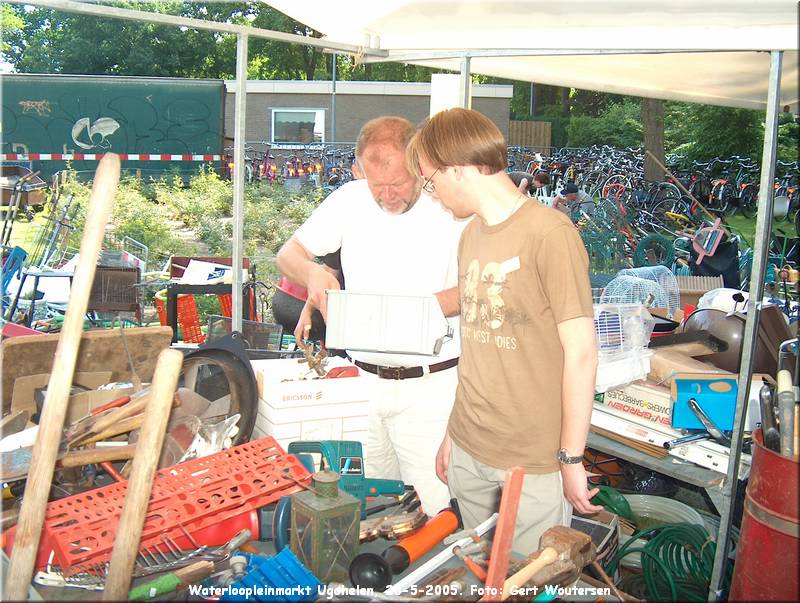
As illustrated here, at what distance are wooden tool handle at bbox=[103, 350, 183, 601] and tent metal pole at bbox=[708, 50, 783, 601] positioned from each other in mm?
2053

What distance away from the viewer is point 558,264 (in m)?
1.83

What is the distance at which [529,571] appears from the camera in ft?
5.10

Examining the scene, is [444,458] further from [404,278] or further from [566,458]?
[404,278]

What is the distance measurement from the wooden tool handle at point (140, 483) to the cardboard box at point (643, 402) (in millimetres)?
2437

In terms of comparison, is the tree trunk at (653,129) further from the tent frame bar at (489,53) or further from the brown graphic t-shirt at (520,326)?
the brown graphic t-shirt at (520,326)

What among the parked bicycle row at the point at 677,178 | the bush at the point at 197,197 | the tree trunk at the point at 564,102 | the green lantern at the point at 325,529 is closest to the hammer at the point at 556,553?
the green lantern at the point at 325,529

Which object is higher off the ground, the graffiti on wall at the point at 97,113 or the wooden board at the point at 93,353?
the graffiti on wall at the point at 97,113

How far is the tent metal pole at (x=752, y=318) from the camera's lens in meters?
2.56

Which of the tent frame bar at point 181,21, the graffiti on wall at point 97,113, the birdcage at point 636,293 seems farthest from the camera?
the graffiti on wall at point 97,113

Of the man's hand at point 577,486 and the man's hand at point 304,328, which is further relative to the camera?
the man's hand at point 304,328

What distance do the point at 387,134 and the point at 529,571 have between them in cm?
152

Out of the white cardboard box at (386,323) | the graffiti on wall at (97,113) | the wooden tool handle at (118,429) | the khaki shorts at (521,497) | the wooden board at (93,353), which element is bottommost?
the khaki shorts at (521,497)

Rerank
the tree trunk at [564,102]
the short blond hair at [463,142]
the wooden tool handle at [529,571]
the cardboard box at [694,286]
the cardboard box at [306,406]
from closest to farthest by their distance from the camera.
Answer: the wooden tool handle at [529,571], the short blond hair at [463,142], the cardboard box at [306,406], the cardboard box at [694,286], the tree trunk at [564,102]

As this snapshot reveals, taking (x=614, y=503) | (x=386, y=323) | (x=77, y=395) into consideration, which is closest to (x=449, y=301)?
(x=386, y=323)
